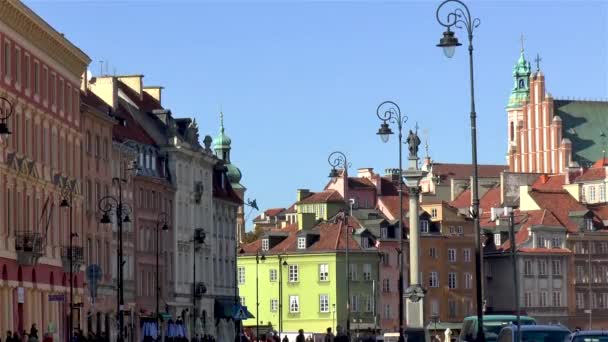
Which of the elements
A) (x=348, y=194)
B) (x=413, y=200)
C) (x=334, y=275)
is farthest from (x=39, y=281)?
(x=348, y=194)

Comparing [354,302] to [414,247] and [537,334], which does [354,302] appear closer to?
[414,247]

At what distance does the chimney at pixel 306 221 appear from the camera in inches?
6112

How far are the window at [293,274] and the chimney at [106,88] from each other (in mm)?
53711

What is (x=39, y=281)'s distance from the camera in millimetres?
71438

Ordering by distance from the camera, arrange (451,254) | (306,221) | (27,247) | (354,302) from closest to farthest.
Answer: (27,247)
(354,302)
(306,221)
(451,254)

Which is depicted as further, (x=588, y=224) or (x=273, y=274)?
(x=588, y=224)

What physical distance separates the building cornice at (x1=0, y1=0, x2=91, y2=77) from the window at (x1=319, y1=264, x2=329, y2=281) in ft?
223

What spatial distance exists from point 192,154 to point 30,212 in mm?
43368

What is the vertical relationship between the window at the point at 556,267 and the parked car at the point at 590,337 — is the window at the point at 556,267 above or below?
above

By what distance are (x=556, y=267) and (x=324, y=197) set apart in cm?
2042

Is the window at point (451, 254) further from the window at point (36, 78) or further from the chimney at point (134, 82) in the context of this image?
the window at point (36, 78)

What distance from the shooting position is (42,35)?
72.7 m

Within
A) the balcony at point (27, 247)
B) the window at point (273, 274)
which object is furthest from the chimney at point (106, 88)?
the window at point (273, 274)

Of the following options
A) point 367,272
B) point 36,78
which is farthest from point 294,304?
point 36,78
